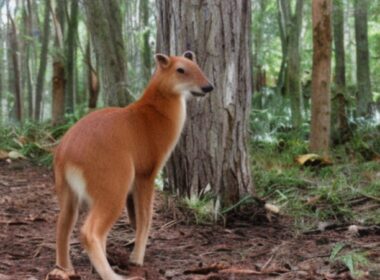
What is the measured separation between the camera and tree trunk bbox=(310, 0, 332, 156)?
823 cm

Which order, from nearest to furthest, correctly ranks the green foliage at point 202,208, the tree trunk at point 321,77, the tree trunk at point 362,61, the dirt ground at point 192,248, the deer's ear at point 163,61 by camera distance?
1. the dirt ground at point 192,248
2. the deer's ear at point 163,61
3. the green foliage at point 202,208
4. the tree trunk at point 321,77
5. the tree trunk at point 362,61

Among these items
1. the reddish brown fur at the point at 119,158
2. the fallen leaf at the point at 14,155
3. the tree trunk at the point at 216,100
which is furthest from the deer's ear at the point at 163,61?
the fallen leaf at the point at 14,155

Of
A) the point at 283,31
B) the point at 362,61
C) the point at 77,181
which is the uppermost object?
the point at 283,31

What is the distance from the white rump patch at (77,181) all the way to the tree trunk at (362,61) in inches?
337

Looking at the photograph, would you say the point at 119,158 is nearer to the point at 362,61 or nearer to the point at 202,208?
the point at 202,208

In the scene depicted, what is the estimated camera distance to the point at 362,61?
12352mm

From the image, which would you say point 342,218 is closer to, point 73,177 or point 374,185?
point 374,185

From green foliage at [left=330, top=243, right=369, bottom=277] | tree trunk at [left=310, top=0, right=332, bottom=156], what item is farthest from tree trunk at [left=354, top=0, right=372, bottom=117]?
green foliage at [left=330, top=243, right=369, bottom=277]

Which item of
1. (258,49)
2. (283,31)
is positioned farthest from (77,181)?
(258,49)

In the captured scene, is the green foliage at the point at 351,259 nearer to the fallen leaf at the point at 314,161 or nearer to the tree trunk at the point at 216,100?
the tree trunk at the point at 216,100

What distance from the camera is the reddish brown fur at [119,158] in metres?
3.76

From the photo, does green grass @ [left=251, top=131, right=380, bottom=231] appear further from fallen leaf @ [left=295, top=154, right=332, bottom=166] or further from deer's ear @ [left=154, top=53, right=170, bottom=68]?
deer's ear @ [left=154, top=53, right=170, bottom=68]

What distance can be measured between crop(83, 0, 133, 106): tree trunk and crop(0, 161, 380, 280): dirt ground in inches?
111

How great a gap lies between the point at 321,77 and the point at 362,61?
433 cm
